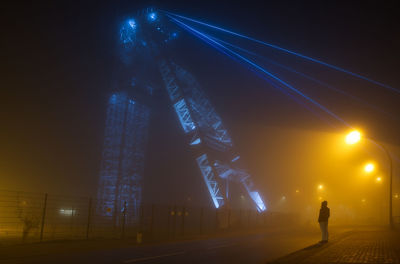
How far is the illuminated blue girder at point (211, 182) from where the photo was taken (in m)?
37.4

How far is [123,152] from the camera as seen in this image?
1339 inches

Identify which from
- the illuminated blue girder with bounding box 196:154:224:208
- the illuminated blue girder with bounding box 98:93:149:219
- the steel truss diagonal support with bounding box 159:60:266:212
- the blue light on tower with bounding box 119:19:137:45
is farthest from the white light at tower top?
the illuminated blue girder with bounding box 196:154:224:208

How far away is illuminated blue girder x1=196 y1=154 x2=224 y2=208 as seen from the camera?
3741 cm

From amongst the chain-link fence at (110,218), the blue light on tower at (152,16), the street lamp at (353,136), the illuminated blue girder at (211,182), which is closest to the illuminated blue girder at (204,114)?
the illuminated blue girder at (211,182)

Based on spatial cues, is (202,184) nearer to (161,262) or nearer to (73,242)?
(73,242)

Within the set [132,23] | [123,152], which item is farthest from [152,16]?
[123,152]

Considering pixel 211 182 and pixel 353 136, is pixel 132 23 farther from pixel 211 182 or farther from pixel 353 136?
pixel 353 136

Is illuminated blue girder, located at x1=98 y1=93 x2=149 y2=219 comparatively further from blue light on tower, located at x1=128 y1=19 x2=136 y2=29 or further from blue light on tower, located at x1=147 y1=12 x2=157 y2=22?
blue light on tower, located at x1=147 y1=12 x2=157 y2=22

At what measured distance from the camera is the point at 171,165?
41.4 meters

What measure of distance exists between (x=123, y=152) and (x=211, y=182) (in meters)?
9.77

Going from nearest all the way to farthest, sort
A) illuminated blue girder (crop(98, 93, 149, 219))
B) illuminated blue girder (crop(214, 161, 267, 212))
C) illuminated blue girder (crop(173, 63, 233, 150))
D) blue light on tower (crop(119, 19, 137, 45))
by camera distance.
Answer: illuminated blue girder (crop(98, 93, 149, 219)) → blue light on tower (crop(119, 19, 137, 45)) → illuminated blue girder (crop(214, 161, 267, 212)) → illuminated blue girder (crop(173, 63, 233, 150))

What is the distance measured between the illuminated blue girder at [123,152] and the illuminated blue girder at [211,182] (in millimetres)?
6468

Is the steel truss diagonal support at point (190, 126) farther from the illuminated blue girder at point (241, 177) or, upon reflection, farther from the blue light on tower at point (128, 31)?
the blue light on tower at point (128, 31)

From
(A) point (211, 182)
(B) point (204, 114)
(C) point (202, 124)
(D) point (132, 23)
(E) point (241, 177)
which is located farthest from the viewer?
(E) point (241, 177)
